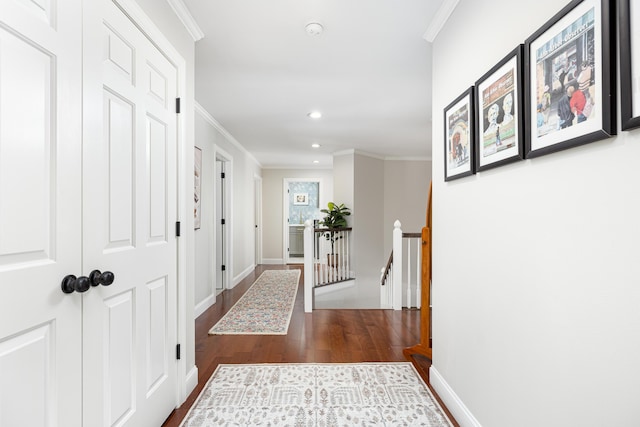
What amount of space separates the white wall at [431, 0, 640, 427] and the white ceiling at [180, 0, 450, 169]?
20.0 inches

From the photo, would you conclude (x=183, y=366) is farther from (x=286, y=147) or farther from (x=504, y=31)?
(x=286, y=147)

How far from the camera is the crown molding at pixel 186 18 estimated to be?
1.87 meters

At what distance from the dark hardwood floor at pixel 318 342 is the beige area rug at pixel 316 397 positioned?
0.35 feet

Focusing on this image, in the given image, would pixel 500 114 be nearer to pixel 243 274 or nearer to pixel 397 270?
pixel 397 270

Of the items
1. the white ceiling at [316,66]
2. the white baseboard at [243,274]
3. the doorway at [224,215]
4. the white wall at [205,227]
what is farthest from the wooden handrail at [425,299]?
the white baseboard at [243,274]

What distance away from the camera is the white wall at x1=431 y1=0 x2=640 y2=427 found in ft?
2.75

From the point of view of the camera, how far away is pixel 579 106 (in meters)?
0.94

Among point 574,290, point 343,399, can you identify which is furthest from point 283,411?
point 574,290

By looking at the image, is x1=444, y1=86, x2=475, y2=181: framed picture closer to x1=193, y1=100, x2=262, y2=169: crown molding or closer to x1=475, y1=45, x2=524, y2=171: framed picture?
x1=475, y1=45, x2=524, y2=171: framed picture

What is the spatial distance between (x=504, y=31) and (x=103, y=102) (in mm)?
1656

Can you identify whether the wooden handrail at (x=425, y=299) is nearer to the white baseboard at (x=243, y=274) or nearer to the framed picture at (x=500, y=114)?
the framed picture at (x=500, y=114)

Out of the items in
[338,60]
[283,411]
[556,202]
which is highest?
[338,60]

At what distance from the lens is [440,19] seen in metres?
1.97

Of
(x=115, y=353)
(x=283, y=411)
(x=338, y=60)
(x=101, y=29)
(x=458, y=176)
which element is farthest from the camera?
(x=338, y=60)
